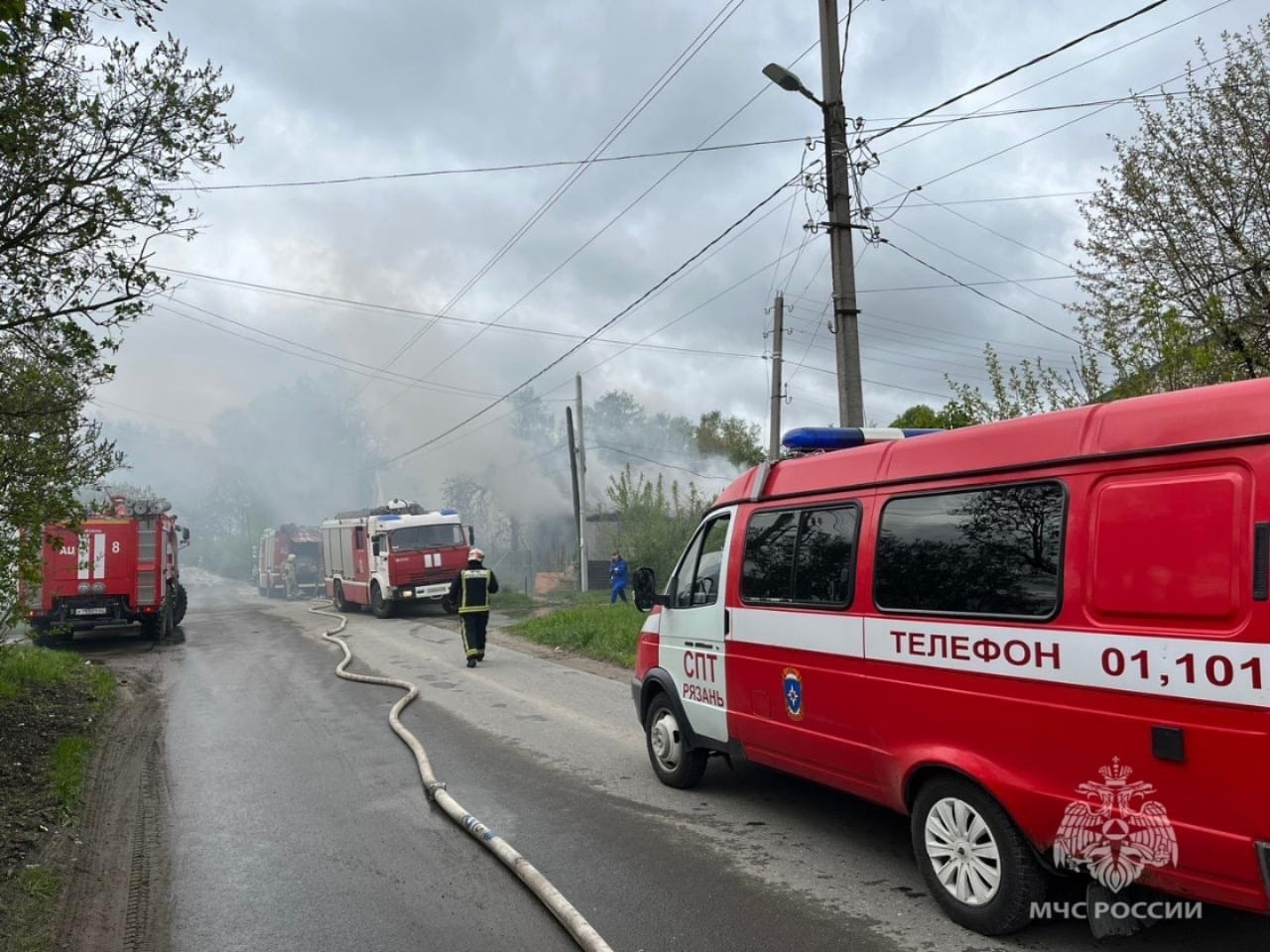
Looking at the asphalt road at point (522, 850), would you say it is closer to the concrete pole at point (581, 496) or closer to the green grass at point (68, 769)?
the green grass at point (68, 769)

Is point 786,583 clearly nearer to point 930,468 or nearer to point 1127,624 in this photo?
point 930,468

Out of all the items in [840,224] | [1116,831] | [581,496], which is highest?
[840,224]

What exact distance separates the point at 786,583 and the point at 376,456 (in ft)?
168

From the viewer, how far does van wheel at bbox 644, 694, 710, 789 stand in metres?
6.22

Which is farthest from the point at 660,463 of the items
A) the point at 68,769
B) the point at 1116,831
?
the point at 1116,831

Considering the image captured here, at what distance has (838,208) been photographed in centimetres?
1084

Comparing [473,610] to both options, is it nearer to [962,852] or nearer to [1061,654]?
[962,852]

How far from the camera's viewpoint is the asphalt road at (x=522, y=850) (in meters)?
4.04

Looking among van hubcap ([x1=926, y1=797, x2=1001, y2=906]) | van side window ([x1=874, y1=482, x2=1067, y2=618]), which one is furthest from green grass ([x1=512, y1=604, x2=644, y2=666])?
van hubcap ([x1=926, y1=797, x2=1001, y2=906])

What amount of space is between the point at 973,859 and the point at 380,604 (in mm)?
21289

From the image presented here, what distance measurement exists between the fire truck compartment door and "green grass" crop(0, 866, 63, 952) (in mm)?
3594

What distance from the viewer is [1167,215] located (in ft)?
33.4

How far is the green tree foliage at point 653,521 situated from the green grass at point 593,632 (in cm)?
619

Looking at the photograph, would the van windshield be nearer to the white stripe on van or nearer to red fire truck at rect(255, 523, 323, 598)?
red fire truck at rect(255, 523, 323, 598)
